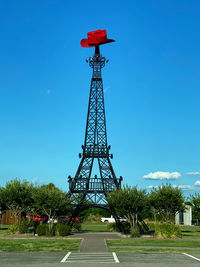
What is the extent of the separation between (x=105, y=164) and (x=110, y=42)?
615 inches

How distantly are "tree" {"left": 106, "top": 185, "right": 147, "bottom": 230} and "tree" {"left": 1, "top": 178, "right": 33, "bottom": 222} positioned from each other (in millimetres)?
10870

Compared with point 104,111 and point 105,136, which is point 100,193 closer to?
point 105,136

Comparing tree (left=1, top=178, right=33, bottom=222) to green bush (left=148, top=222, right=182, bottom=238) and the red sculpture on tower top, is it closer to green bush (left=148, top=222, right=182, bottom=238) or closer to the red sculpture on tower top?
green bush (left=148, top=222, right=182, bottom=238)

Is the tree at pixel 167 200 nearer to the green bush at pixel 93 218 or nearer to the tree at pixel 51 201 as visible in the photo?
the tree at pixel 51 201

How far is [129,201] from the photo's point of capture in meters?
34.3

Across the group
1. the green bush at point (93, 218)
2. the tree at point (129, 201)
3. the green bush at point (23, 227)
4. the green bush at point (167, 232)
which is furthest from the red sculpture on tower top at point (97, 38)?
the green bush at point (93, 218)

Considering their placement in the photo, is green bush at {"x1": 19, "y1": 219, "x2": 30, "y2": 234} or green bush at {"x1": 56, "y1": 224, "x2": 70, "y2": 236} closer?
green bush at {"x1": 56, "y1": 224, "x2": 70, "y2": 236}

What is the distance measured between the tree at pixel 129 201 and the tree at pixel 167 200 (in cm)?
357

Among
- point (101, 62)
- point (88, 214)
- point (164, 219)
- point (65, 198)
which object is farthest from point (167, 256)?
point (88, 214)

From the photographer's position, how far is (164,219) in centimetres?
3994

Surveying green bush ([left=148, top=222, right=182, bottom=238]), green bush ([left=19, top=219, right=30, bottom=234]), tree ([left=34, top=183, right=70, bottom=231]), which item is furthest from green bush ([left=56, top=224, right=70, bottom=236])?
green bush ([left=148, top=222, right=182, bottom=238])

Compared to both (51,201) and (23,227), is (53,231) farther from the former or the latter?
(23,227)

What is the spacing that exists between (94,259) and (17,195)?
2362 cm

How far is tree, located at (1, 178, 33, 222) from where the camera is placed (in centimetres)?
4047
